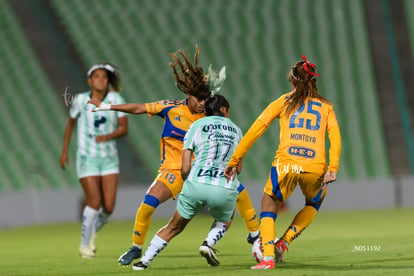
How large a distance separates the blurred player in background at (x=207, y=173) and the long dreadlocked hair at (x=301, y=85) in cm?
57

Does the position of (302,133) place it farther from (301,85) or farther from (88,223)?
(88,223)

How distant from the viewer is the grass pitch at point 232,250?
777cm

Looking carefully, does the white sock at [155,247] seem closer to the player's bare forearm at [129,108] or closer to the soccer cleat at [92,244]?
the player's bare forearm at [129,108]

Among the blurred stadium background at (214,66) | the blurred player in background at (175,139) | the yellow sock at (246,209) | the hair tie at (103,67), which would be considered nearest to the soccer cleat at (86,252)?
the blurred player in background at (175,139)

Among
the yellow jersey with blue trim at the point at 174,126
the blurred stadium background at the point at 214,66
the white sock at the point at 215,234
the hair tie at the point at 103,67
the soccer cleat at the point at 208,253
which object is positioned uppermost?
the blurred stadium background at the point at 214,66

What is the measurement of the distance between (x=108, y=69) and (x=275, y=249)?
11.6ft

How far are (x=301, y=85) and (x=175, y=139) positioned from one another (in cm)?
152

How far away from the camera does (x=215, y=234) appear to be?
818 cm

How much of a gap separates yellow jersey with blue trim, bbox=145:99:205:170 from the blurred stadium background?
9781 millimetres

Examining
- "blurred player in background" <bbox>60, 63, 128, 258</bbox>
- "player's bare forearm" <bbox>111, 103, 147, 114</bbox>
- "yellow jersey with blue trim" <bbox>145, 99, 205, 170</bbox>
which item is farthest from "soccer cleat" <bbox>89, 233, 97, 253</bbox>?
"player's bare forearm" <bbox>111, 103, 147, 114</bbox>

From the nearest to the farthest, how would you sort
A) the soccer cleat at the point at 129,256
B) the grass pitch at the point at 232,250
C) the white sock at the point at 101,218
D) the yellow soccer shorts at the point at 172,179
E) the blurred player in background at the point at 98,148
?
the grass pitch at the point at 232,250
the soccer cleat at the point at 129,256
the yellow soccer shorts at the point at 172,179
the blurred player in background at the point at 98,148
the white sock at the point at 101,218

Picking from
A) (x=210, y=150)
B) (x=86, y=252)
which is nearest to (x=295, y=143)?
(x=210, y=150)

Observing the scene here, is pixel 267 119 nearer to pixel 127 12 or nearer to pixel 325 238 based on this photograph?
pixel 325 238

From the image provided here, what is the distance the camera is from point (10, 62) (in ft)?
69.2
